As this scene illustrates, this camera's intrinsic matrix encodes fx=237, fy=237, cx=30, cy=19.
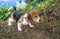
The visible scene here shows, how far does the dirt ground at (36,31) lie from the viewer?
19.1ft

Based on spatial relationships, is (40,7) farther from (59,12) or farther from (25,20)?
(25,20)

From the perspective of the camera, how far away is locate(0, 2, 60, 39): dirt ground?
582cm

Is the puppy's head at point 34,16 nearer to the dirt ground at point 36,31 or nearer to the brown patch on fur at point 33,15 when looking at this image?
the brown patch on fur at point 33,15

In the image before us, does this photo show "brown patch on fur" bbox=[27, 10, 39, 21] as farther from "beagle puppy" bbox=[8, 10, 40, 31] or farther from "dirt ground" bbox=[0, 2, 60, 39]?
"dirt ground" bbox=[0, 2, 60, 39]

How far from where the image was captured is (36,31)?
597 cm

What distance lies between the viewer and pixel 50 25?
6.22 m

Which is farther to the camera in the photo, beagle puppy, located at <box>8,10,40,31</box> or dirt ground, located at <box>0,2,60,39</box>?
dirt ground, located at <box>0,2,60,39</box>

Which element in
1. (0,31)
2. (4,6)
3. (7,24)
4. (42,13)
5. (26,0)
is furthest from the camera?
(26,0)

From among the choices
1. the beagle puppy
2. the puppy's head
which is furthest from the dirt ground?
the puppy's head

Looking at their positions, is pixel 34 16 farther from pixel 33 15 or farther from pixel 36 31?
pixel 36 31

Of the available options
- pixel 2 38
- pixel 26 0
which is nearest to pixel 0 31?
pixel 2 38

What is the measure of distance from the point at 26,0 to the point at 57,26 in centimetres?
353

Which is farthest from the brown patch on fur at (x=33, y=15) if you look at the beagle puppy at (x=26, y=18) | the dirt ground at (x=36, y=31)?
the dirt ground at (x=36, y=31)

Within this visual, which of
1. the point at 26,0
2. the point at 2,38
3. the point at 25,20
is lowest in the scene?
the point at 2,38
